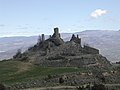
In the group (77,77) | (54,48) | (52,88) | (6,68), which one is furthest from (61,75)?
(54,48)

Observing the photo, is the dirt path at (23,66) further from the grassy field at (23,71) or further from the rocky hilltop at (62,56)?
the rocky hilltop at (62,56)

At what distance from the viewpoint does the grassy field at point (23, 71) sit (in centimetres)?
7312

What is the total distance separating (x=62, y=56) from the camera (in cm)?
9638

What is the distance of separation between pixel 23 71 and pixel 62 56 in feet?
56.4

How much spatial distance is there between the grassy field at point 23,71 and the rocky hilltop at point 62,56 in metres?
5.54

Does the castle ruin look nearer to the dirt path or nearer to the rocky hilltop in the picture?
the rocky hilltop

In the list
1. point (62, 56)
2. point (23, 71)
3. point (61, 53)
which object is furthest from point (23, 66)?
point (61, 53)

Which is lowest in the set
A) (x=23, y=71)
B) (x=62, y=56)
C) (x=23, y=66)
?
(x=23, y=71)

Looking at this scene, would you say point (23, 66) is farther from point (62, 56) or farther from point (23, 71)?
point (62, 56)

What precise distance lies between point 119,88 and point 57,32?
4743cm

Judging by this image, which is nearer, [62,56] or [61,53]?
Result: [62,56]

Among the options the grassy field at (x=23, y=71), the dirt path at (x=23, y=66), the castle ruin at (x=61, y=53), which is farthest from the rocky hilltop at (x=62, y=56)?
the grassy field at (x=23, y=71)

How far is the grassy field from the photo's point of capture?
73.1m

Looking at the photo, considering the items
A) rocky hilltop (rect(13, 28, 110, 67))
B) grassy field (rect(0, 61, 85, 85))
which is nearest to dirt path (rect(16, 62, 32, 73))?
grassy field (rect(0, 61, 85, 85))
